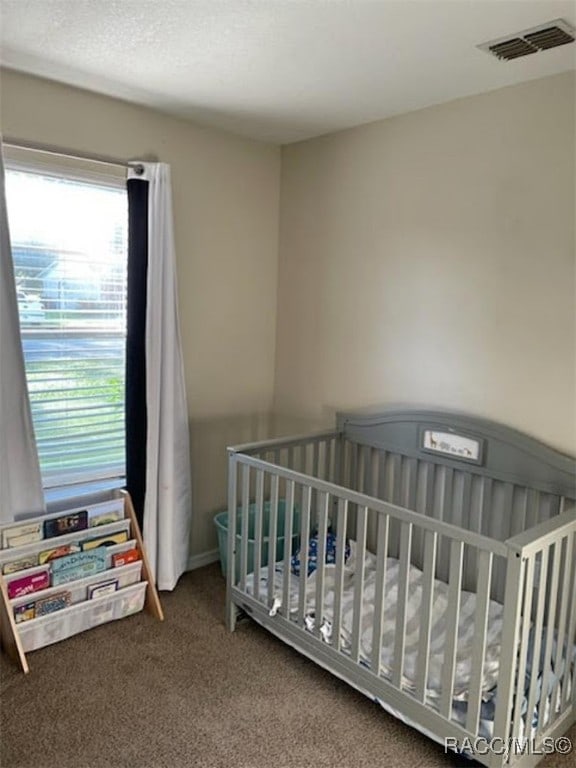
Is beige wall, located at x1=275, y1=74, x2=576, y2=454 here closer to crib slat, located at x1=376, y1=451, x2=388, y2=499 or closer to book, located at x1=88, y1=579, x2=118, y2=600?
crib slat, located at x1=376, y1=451, x2=388, y2=499

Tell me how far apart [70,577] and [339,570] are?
1189mm

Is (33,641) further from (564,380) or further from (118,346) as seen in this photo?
(564,380)

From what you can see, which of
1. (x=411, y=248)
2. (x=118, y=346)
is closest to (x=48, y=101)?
(x=118, y=346)

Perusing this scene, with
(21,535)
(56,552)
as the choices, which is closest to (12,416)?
(21,535)

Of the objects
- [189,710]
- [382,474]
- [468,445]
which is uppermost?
[468,445]

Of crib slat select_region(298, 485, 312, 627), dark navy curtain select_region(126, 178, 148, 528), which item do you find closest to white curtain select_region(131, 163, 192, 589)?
dark navy curtain select_region(126, 178, 148, 528)

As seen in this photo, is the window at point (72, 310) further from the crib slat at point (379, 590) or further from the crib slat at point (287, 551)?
the crib slat at point (379, 590)

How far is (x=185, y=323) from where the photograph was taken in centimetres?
305

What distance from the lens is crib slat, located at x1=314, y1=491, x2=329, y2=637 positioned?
222 centimetres

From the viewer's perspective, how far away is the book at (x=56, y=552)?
2.48 meters

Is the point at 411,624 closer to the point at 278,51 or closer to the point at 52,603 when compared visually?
the point at 52,603

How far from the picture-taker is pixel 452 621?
71.1 inches

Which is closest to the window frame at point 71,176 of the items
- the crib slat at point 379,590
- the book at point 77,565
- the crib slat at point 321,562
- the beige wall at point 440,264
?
the book at point 77,565

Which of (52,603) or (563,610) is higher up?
(563,610)
